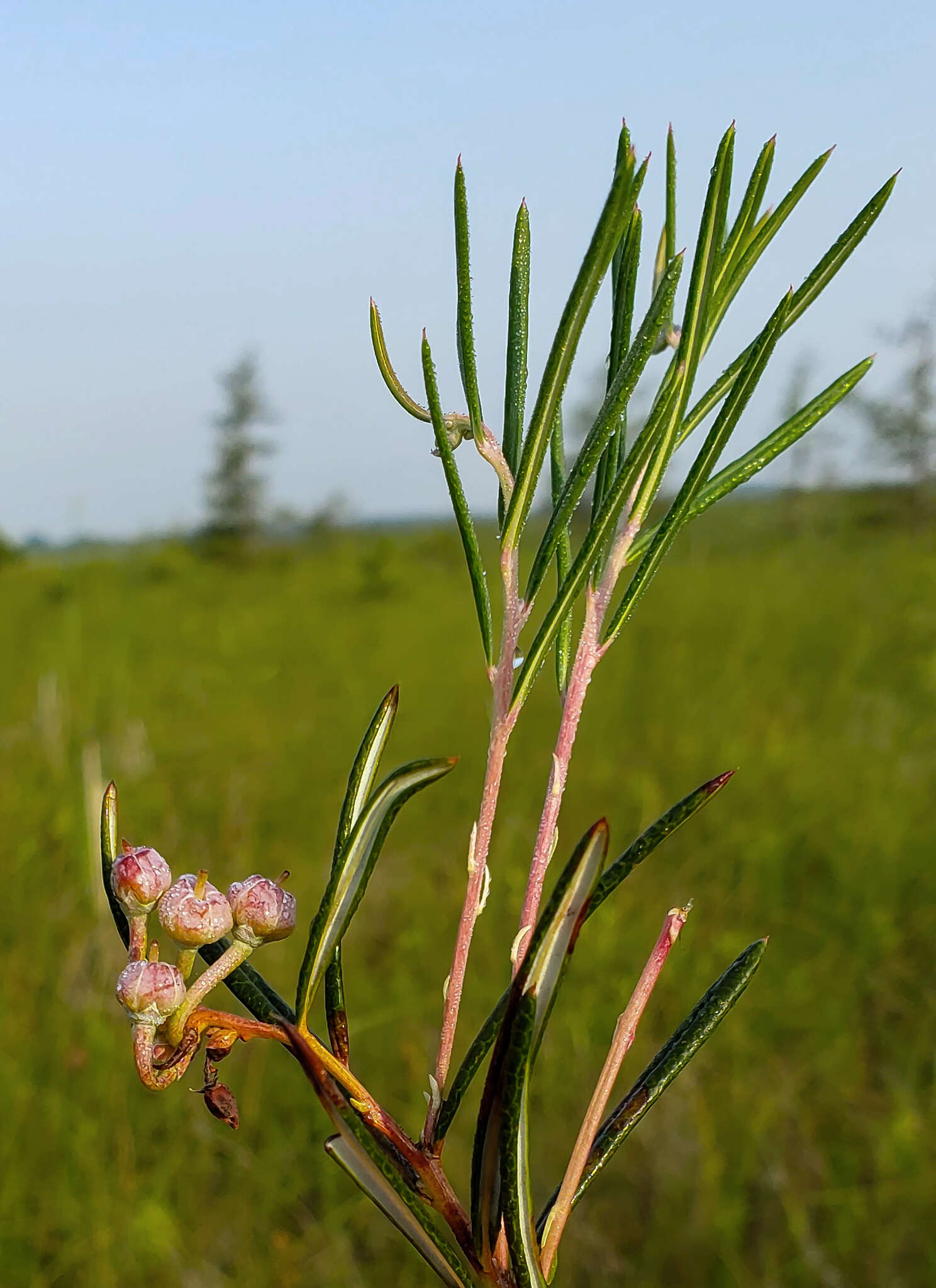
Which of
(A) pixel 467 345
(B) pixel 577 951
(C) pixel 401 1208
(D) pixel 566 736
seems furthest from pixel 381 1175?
(B) pixel 577 951

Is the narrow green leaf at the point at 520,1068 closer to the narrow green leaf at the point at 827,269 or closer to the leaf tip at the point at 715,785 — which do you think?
the leaf tip at the point at 715,785

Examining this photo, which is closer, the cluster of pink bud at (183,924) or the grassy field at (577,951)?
the cluster of pink bud at (183,924)

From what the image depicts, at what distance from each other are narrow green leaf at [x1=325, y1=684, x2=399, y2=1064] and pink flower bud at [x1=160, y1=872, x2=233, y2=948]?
0.04m

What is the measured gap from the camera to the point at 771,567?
7152mm

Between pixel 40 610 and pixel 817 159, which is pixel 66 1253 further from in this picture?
pixel 40 610

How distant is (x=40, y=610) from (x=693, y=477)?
355 inches

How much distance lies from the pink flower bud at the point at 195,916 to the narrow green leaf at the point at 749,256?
22 cm

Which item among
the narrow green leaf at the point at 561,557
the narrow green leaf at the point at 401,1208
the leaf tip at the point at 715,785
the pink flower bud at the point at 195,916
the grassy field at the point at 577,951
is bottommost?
the grassy field at the point at 577,951

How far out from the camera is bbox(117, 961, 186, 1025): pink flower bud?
236 mm

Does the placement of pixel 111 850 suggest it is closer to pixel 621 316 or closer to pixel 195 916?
pixel 195 916

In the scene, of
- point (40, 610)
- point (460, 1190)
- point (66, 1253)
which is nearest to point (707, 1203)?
point (460, 1190)

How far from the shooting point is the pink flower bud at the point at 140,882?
0.83ft

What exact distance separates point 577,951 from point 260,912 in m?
2.41

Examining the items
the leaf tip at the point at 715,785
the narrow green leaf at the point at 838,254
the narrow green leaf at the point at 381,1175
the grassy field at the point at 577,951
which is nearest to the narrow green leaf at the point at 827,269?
the narrow green leaf at the point at 838,254
